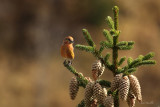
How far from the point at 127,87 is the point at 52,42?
37.4ft

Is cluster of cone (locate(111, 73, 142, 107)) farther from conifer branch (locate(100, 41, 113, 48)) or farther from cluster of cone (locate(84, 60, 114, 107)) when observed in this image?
conifer branch (locate(100, 41, 113, 48))

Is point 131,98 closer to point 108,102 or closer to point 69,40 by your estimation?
point 108,102

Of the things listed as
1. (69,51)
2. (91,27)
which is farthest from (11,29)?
(69,51)

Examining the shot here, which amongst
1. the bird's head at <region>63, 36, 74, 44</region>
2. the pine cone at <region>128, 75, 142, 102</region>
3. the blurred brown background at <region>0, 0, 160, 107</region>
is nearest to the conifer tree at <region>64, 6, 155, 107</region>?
the pine cone at <region>128, 75, 142, 102</region>

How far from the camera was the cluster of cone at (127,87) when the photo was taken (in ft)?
5.43

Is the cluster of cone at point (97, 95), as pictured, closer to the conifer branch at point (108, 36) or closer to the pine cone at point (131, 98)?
the pine cone at point (131, 98)

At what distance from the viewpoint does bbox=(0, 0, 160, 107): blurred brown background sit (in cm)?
1193

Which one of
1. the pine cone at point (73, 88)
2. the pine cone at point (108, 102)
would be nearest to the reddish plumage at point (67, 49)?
the pine cone at point (73, 88)

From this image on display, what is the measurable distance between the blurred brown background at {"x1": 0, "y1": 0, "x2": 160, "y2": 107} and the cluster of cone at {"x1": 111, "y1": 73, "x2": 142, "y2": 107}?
9410 millimetres

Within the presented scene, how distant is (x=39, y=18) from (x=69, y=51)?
11.2 m

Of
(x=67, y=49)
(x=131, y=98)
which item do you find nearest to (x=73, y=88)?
(x=131, y=98)

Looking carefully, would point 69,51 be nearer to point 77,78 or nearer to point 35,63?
point 77,78

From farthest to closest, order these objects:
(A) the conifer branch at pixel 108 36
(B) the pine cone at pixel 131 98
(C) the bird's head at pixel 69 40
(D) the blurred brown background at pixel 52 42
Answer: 1. (D) the blurred brown background at pixel 52 42
2. (C) the bird's head at pixel 69 40
3. (A) the conifer branch at pixel 108 36
4. (B) the pine cone at pixel 131 98

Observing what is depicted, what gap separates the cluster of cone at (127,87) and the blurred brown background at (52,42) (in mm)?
9410
